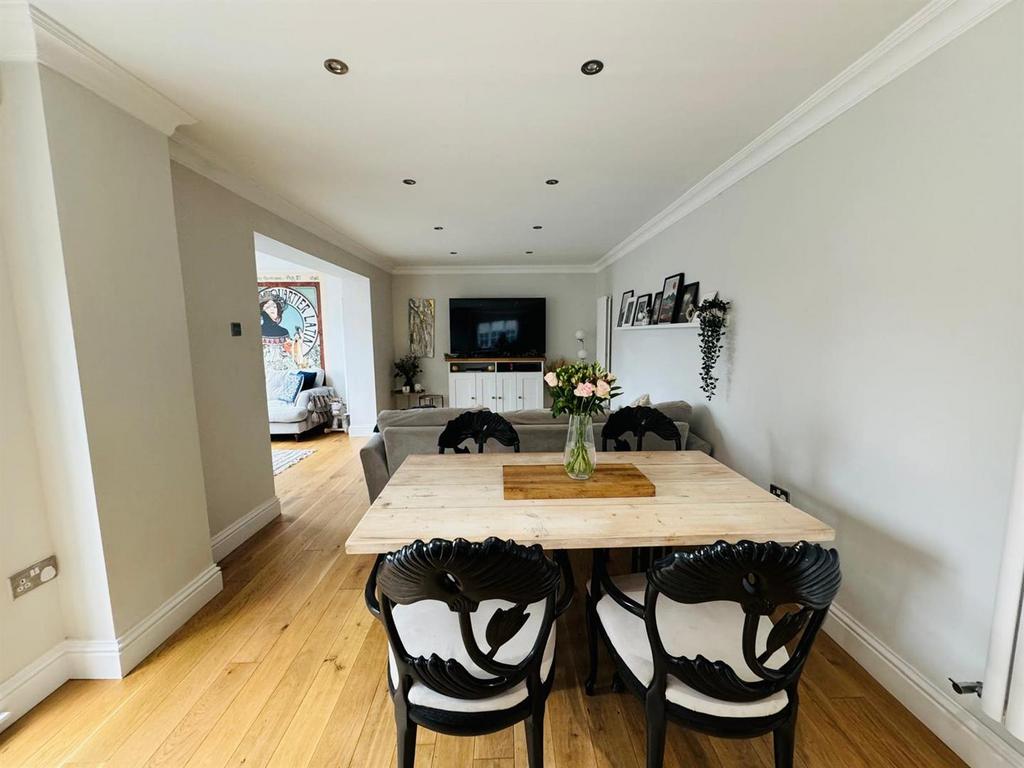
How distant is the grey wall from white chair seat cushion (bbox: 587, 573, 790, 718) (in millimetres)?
2455

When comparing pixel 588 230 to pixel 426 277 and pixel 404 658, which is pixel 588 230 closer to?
pixel 426 277

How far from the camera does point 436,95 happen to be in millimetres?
1815

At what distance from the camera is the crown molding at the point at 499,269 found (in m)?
6.38

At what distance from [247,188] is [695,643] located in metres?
3.49

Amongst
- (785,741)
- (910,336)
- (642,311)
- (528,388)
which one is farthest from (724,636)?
(528,388)

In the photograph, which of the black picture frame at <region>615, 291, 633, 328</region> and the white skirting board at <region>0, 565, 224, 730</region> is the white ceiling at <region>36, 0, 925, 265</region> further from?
the white skirting board at <region>0, 565, 224, 730</region>

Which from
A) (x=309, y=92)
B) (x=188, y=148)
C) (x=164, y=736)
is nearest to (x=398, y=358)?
(x=188, y=148)

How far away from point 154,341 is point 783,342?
121 inches

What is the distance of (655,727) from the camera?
1.12 meters

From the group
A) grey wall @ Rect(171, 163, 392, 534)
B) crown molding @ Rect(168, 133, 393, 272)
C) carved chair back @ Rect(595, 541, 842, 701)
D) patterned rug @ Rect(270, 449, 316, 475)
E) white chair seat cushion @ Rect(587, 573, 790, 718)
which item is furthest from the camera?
patterned rug @ Rect(270, 449, 316, 475)

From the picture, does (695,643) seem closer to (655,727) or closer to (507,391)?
(655,727)

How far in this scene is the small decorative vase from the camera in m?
1.79

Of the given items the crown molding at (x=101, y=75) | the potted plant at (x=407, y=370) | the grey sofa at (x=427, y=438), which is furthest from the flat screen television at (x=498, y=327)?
the crown molding at (x=101, y=75)

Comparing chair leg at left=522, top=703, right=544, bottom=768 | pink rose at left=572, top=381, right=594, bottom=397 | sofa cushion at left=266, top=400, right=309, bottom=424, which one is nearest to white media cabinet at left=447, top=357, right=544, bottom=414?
sofa cushion at left=266, top=400, right=309, bottom=424
